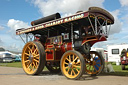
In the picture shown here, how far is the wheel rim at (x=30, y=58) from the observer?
801 centimetres

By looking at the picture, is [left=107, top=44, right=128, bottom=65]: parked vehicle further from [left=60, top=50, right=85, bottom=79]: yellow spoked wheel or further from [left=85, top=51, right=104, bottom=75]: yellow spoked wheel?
[left=60, top=50, right=85, bottom=79]: yellow spoked wheel

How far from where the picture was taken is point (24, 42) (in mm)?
9352

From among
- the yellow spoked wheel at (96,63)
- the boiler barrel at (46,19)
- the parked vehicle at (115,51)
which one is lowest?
the yellow spoked wheel at (96,63)

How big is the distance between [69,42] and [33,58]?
208 cm

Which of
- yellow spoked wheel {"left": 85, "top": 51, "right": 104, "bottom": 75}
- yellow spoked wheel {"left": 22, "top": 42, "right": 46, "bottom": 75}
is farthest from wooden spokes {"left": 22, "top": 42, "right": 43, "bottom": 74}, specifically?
yellow spoked wheel {"left": 85, "top": 51, "right": 104, "bottom": 75}

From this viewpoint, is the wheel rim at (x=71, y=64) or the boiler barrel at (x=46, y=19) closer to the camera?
the wheel rim at (x=71, y=64)

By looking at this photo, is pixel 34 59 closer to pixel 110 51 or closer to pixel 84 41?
pixel 84 41

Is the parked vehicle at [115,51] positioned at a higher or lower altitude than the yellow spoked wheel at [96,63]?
higher

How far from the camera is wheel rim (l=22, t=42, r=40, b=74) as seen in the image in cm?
801

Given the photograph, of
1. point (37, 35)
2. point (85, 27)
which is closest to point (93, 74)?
point (85, 27)

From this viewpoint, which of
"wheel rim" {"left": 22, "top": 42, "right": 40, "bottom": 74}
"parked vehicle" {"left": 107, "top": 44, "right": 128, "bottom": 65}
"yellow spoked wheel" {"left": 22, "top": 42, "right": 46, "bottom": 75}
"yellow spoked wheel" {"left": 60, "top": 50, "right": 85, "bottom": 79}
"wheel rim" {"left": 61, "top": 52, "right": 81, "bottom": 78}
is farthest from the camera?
"parked vehicle" {"left": 107, "top": 44, "right": 128, "bottom": 65}

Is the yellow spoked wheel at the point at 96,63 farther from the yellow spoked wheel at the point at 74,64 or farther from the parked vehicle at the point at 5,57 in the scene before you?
the parked vehicle at the point at 5,57

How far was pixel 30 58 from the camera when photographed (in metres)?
8.23

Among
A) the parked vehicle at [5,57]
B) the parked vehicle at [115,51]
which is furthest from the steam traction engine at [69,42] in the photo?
the parked vehicle at [5,57]
